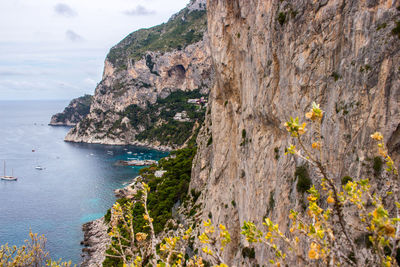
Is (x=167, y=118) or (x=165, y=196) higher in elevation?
(x=167, y=118)

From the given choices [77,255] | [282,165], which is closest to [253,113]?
[282,165]

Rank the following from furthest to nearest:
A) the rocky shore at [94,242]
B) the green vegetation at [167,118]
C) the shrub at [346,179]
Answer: the green vegetation at [167,118] < the rocky shore at [94,242] < the shrub at [346,179]

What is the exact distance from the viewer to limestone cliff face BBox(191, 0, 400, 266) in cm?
951

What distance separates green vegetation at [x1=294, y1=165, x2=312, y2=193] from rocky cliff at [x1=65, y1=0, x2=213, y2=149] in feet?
380

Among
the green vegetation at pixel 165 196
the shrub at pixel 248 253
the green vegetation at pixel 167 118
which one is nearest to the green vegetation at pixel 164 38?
the green vegetation at pixel 167 118

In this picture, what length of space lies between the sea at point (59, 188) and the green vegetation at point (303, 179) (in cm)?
2984

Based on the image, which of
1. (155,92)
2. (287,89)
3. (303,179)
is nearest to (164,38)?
(155,92)

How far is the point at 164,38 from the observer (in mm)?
167500

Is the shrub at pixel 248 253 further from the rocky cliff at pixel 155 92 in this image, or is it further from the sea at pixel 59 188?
the rocky cliff at pixel 155 92

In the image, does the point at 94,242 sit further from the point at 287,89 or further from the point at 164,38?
the point at 164,38

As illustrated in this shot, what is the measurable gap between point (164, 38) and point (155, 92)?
36525mm

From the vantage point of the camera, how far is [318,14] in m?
12.4

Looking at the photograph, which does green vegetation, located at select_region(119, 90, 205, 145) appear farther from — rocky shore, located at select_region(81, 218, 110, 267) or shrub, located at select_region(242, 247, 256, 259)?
shrub, located at select_region(242, 247, 256, 259)

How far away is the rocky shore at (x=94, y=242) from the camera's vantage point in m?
42.2
